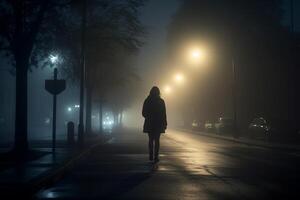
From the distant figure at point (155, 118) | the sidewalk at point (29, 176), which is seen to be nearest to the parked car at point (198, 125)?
the distant figure at point (155, 118)

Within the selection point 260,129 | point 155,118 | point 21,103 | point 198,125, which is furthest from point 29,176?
point 198,125

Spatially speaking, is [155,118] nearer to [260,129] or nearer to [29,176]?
[29,176]

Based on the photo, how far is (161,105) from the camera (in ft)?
65.6

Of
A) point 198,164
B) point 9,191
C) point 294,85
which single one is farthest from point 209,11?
point 9,191

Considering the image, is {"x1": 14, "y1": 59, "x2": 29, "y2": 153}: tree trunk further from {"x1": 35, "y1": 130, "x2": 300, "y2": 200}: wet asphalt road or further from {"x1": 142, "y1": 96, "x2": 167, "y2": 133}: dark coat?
{"x1": 142, "y1": 96, "x2": 167, "y2": 133}: dark coat

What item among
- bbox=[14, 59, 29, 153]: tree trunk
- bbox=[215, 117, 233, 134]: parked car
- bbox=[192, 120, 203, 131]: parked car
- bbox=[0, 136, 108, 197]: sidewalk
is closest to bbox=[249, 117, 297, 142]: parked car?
bbox=[215, 117, 233, 134]: parked car

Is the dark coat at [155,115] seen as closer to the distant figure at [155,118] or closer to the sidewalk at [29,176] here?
the distant figure at [155,118]

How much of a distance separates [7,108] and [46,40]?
7922 centimetres

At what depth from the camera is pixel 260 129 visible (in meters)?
45.6

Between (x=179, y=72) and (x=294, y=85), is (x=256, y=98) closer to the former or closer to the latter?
(x=294, y=85)

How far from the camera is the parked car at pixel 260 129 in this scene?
4416cm

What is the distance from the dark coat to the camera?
1986 centimetres

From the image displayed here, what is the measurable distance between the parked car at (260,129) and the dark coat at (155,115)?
24670 millimetres

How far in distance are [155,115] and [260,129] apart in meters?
26.8
